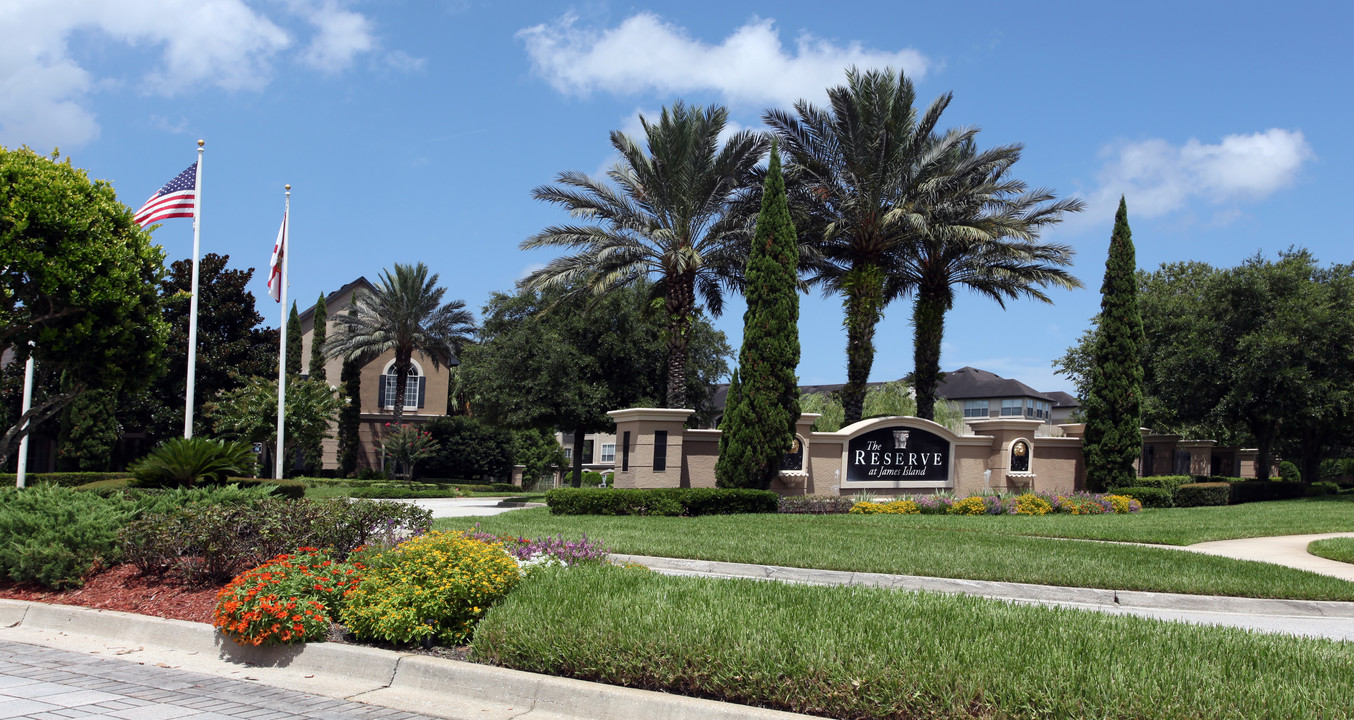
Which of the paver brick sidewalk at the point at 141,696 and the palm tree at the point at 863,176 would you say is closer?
the paver brick sidewalk at the point at 141,696

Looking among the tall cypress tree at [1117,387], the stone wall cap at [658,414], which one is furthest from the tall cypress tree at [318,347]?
the tall cypress tree at [1117,387]

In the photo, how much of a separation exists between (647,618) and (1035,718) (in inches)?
98.4

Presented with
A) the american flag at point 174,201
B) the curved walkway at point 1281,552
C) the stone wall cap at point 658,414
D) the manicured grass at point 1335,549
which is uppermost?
the american flag at point 174,201

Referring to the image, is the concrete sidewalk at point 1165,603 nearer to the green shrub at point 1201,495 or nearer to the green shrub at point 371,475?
the green shrub at point 1201,495

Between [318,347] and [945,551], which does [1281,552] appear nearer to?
[945,551]

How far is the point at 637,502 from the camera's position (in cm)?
1966

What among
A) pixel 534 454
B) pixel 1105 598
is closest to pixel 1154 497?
pixel 1105 598

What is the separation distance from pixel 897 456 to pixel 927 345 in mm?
3936

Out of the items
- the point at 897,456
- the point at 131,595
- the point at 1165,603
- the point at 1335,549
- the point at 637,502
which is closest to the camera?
the point at 131,595

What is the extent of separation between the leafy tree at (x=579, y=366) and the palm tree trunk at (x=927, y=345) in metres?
9.78

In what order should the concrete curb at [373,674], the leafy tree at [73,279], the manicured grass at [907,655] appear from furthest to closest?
the leafy tree at [73,279] < the concrete curb at [373,674] < the manicured grass at [907,655]

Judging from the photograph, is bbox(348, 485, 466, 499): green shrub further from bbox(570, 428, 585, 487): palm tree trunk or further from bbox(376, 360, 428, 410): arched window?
bbox(376, 360, 428, 410): arched window

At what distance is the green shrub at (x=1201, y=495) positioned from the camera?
25.0m

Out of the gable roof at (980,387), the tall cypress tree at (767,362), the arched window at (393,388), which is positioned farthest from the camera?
the gable roof at (980,387)
